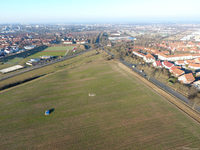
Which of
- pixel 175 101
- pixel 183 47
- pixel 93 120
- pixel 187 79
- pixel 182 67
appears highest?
pixel 183 47

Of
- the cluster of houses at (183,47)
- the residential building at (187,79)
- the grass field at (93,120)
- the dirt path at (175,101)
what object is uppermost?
the cluster of houses at (183,47)

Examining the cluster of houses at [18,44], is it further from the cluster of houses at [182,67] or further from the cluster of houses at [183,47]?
the cluster of houses at [183,47]

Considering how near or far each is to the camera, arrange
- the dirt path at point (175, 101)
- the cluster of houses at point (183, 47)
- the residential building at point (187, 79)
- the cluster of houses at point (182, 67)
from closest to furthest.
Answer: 1. the dirt path at point (175, 101)
2. the residential building at point (187, 79)
3. the cluster of houses at point (182, 67)
4. the cluster of houses at point (183, 47)

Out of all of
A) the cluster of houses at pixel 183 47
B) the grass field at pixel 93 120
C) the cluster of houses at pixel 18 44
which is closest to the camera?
the grass field at pixel 93 120

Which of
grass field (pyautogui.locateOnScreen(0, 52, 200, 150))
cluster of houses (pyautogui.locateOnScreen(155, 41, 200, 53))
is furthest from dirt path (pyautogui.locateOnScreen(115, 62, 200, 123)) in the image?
cluster of houses (pyautogui.locateOnScreen(155, 41, 200, 53))

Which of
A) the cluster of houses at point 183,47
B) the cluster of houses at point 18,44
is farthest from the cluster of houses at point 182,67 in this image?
the cluster of houses at point 18,44

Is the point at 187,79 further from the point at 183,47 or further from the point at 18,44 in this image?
the point at 18,44

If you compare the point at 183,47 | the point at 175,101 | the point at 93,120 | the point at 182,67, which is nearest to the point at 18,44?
the point at 93,120

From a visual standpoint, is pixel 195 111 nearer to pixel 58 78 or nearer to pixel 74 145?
pixel 74 145

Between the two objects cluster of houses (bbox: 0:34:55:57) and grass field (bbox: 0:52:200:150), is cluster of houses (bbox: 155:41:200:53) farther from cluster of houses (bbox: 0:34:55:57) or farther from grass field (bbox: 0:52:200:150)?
cluster of houses (bbox: 0:34:55:57)

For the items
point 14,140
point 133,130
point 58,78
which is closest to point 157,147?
point 133,130
